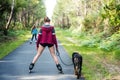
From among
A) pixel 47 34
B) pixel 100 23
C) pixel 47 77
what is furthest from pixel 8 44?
pixel 47 77

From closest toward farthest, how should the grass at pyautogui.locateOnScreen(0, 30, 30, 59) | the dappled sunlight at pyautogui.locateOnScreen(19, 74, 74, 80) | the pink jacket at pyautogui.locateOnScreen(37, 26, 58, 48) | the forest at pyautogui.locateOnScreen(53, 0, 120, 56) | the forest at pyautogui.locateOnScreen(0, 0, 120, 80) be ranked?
1. the dappled sunlight at pyautogui.locateOnScreen(19, 74, 74, 80)
2. the pink jacket at pyautogui.locateOnScreen(37, 26, 58, 48)
3. the forest at pyautogui.locateOnScreen(0, 0, 120, 80)
4. the forest at pyautogui.locateOnScreen(53, 0, 120, 56)
5. the grass at pyautogui.locateOnScreen(0, 30, 30, 59)

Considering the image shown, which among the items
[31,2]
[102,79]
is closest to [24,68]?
[102,79]

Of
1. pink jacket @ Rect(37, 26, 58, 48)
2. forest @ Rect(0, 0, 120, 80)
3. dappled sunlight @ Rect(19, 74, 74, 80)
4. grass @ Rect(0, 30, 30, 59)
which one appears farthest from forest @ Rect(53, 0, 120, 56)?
grass @ Rect(0, 30, 30, 59)

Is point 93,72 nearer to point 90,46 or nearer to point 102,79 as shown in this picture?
point 102,79

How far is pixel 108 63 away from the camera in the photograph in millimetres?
15375

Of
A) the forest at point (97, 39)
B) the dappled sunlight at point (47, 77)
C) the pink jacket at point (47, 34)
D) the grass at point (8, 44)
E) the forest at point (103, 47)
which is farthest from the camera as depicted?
the grass at point (8, 44)

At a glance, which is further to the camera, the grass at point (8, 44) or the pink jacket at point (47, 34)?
the grass at point (8, 44)

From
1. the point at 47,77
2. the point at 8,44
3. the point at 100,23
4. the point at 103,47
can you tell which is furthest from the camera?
the point at 100,23

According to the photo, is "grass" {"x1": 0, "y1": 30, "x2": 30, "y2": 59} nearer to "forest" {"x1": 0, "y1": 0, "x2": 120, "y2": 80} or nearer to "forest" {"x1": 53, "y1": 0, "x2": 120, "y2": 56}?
"forest" {"x1": 0, "y1": 0, "x2": 120, "y2": 80}

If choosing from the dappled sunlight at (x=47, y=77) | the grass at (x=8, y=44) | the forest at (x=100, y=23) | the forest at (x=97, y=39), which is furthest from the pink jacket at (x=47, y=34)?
the grass at (x=8, y=44)

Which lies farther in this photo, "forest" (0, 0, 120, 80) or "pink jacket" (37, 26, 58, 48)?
"forest" (0, 0, 120, 80)

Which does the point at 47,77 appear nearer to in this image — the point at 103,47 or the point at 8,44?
the point at 103,47

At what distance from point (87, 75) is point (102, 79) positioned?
0.94m

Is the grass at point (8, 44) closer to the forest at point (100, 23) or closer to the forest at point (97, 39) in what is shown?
the forest at point (97, 39)
